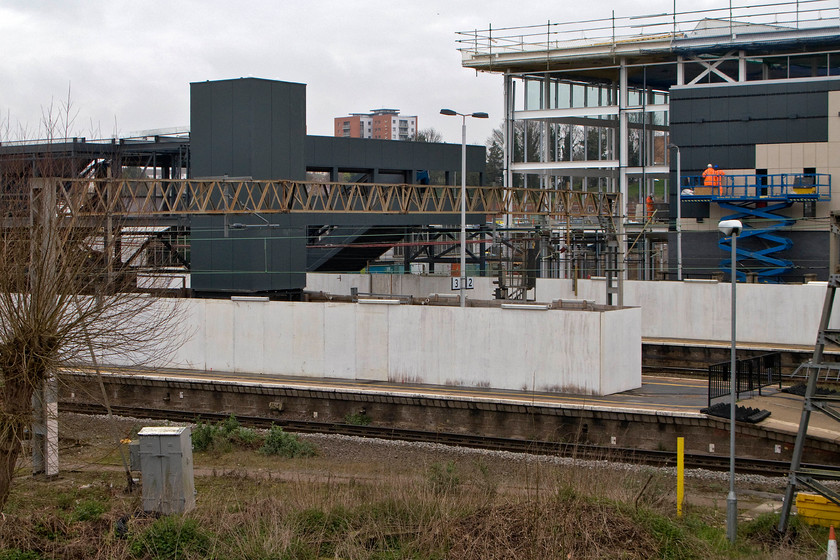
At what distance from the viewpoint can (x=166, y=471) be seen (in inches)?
512

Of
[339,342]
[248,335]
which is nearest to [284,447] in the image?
[339,342]

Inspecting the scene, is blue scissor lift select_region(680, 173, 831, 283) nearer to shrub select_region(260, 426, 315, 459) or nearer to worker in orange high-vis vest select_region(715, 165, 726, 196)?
worker in orange high-vis vest select_region(715, 165, 726, 196)

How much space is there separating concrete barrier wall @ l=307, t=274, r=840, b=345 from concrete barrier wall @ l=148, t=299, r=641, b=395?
717 centimetres

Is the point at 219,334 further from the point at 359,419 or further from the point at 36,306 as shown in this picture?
the point at 36,306

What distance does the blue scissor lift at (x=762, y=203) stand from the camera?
115ft

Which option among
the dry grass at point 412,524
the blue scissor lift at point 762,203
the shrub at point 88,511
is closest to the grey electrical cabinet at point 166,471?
the dry grass at point 412,524

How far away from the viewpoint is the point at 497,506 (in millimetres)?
11359

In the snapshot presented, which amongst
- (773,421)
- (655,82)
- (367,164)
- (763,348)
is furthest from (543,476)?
(655,82)

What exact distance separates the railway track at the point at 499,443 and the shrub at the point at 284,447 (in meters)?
1.62

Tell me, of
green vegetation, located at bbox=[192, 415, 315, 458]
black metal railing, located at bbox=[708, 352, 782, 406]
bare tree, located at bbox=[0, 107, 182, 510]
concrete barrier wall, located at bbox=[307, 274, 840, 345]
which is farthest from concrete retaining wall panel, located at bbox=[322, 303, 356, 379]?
concrete barrier wall, located at bbox=[307, 274, 840, 345]

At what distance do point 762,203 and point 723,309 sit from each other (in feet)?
34.7

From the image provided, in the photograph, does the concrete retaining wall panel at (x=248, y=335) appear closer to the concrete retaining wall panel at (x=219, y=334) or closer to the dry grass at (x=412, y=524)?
the concrete retaining wall panel at (x=219, y=334)

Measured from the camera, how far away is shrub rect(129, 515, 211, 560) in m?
10.6

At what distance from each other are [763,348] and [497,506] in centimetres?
1655
